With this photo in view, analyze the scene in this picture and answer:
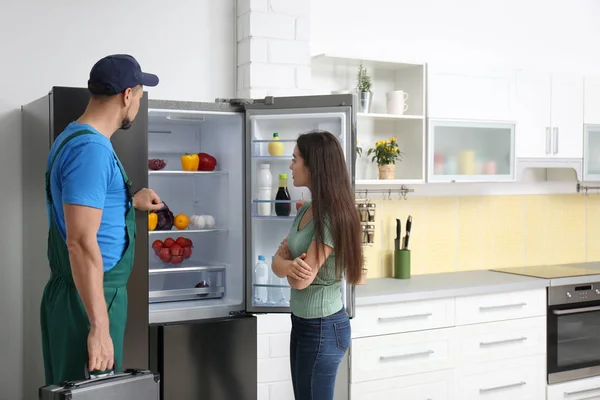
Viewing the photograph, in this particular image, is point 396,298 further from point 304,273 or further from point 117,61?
point 117,61

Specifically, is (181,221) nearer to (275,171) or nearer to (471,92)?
(275,171)

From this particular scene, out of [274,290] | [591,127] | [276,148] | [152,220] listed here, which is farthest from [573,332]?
[152,220]

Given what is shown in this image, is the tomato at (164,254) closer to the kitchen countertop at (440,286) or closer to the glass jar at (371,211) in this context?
the kitchen countertop at (440,286)

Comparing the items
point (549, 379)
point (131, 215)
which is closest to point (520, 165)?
point (549, 379)

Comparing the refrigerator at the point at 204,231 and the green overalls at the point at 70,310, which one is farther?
the refrigerator at the point at 204,231

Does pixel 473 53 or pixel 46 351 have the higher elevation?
pixel 473 53

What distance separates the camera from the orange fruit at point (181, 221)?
3.32 m

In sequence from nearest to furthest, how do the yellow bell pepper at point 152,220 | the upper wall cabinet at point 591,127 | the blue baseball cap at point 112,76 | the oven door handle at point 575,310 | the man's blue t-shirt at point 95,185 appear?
the man's blue t-shirt at point 95,185, the blue baseball cap at point 112,76, the yellow bell pepper at point 152,220, the oven door handle at point 575,310, the upper wall cabinet at point 591,127

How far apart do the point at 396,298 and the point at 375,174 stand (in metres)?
0.82

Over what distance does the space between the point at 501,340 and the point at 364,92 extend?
1568mm

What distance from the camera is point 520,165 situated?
433 centimetres

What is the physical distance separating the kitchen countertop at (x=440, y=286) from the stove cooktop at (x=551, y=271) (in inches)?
3.7

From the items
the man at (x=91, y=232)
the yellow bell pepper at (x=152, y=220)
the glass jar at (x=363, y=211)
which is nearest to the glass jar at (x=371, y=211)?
the glass jar at (x=363, y=211)

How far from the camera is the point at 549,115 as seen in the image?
4391 millimetres
